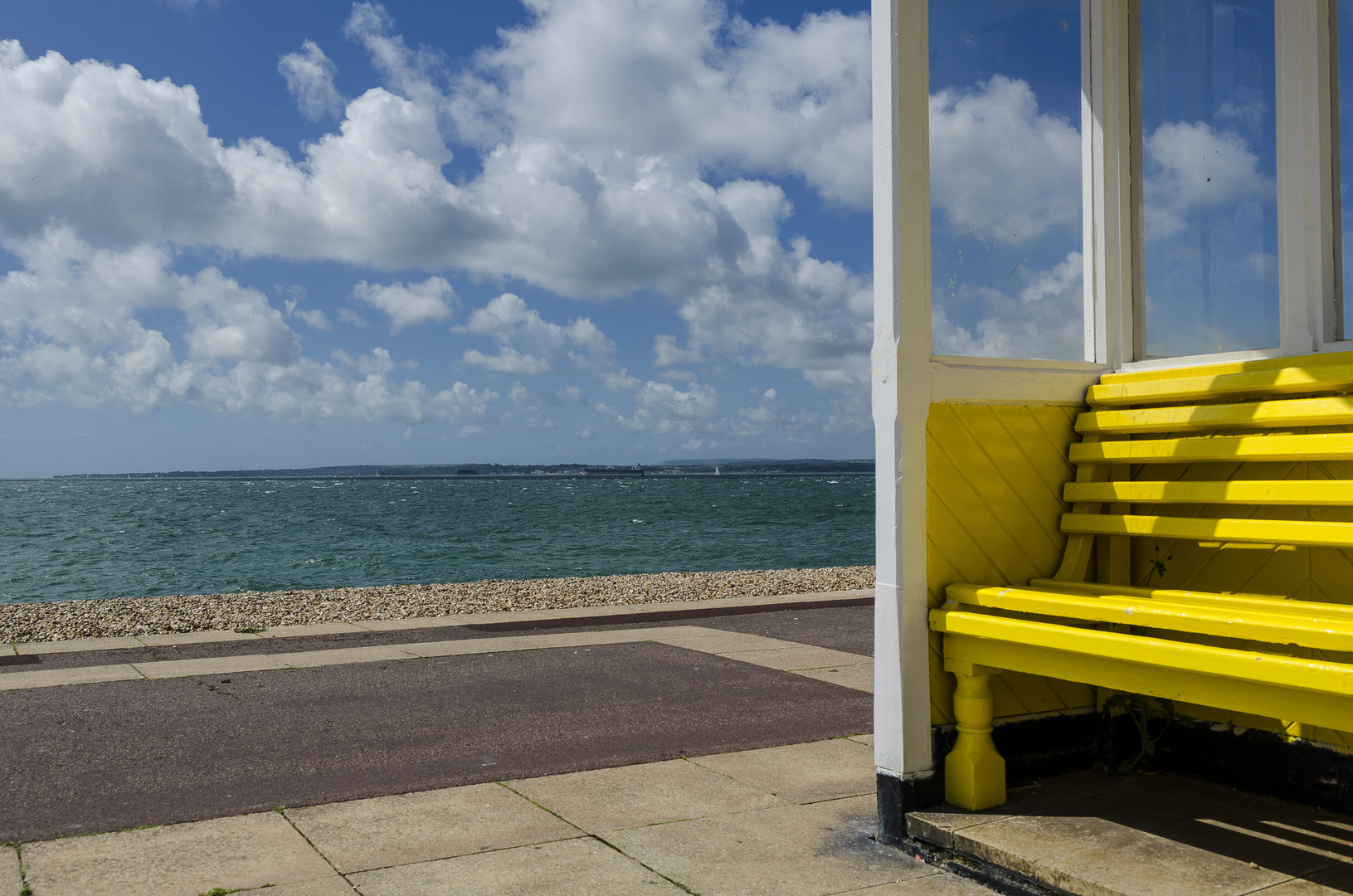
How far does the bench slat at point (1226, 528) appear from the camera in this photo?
3314 mm

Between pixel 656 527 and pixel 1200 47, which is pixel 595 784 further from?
pixel 656 527

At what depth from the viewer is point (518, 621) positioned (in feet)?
32.0

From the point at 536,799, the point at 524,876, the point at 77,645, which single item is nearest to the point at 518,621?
the point at 77,645

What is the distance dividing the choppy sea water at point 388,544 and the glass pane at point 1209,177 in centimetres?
3002

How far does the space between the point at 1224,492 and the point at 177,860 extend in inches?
152

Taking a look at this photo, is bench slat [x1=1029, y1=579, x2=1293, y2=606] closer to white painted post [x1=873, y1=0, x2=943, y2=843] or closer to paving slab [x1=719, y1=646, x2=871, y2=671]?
white painted post [x1=873, y1=0, x2=943, y2=843]

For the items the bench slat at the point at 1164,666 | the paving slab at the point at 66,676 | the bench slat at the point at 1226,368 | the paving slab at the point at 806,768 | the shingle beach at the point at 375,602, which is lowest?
the shingle beach at the point at 375,602

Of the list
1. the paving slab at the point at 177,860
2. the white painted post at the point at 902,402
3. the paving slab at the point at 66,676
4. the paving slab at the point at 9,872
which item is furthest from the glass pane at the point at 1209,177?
the paving slab at the point at 66,676

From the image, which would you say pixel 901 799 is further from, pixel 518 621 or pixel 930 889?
pixel 518 621

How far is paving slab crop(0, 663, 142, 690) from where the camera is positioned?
670 cm

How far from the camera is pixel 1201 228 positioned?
13.7 ft

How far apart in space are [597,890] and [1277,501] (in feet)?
8.47

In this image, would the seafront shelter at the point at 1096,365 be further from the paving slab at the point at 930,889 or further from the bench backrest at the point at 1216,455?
the paving slab at the point at 930,889

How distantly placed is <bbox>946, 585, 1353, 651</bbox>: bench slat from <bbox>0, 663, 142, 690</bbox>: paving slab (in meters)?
5.85
